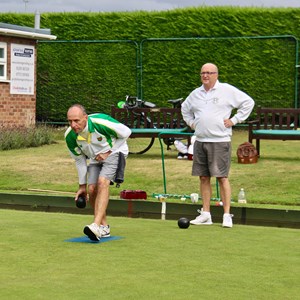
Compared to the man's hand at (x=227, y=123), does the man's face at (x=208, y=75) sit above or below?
above

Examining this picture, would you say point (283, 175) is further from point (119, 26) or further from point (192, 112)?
point (119, 26)

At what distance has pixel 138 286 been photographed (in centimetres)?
638

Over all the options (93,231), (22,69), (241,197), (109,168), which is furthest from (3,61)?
(93,231)

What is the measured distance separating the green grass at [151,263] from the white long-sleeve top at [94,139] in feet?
2.43

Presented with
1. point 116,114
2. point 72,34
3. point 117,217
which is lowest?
point 117,217

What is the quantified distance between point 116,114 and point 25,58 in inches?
229

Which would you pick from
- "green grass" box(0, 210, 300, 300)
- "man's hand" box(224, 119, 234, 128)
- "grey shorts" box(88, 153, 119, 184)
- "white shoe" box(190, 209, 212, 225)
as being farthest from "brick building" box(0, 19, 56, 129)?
"grey shorts" box(88, 153, 119, 184)

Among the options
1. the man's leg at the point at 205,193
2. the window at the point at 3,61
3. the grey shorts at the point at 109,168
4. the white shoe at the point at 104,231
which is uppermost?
the window at the point at 3,61

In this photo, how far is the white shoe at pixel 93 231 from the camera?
8.34 m

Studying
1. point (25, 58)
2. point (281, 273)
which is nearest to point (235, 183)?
point (281, 273)

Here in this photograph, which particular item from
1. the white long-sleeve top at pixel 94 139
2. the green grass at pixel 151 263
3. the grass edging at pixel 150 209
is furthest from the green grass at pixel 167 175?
the white long-sleeve top at pixel 94 139

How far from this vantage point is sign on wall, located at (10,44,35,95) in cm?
2216

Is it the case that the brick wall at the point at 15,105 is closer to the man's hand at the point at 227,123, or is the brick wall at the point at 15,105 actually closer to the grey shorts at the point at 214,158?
the grey shorts at the point at 214,158

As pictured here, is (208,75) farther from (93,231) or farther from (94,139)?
(93,231)
